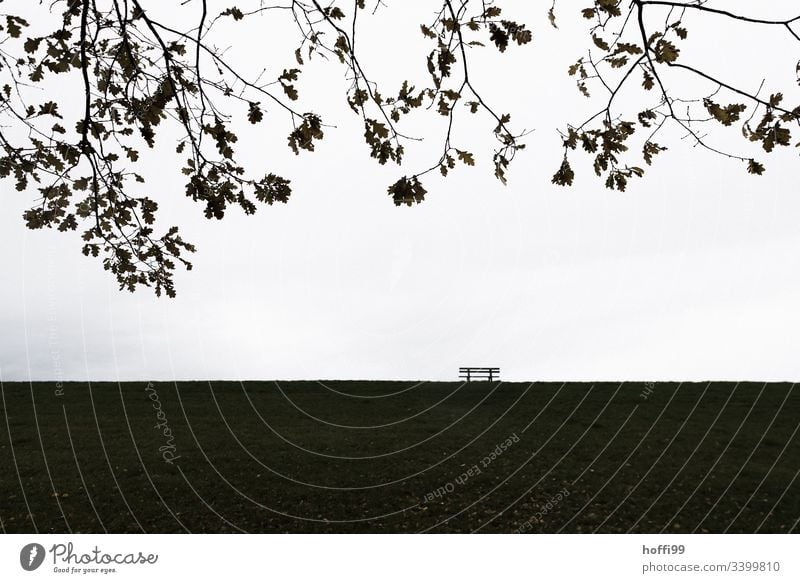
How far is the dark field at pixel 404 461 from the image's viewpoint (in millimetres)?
11469

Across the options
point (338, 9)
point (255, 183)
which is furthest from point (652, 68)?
point (255, 183)

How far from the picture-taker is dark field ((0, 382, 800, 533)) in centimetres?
1147

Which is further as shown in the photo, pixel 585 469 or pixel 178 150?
pixel 585 469

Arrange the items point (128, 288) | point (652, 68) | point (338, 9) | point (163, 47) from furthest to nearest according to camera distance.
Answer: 1. point (128, 288)
2. point (163, 47)
3. point (338, 9)
4. point (652, 68)

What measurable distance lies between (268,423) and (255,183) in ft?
54.3

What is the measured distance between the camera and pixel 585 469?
1462cm

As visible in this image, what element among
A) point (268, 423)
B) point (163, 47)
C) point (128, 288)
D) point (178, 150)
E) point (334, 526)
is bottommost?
point (334, 526)

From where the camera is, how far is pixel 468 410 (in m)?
22.9

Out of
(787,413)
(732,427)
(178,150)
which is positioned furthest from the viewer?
(787,413)

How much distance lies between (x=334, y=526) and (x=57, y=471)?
9094mm

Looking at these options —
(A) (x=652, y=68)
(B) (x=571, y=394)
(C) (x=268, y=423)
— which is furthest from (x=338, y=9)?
(B) (x=571, y=394)

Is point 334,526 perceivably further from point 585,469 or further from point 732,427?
point 732,427

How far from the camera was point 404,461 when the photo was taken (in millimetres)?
15133

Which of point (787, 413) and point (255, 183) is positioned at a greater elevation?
point (255, 183)
